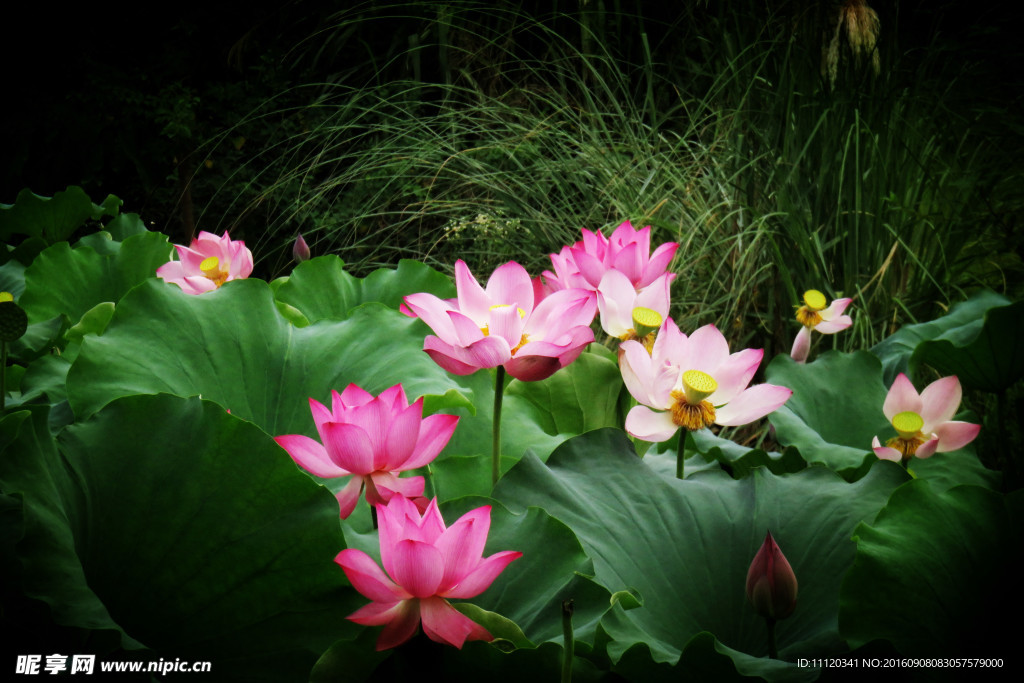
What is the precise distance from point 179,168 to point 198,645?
4342 mm

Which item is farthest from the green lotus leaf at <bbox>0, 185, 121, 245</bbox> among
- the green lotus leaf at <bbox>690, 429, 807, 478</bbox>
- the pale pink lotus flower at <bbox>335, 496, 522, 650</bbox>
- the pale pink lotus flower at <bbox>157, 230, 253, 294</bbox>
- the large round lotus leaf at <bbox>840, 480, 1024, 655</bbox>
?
the large round lotus leaf at <bbox>840, 480, 1024, 655</bbox>

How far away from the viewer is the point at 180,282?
3.54 feet

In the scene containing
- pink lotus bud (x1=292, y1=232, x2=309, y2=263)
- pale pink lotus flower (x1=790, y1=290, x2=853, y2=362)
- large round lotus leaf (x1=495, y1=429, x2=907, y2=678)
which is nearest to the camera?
large round lotus leaf (x1=495, y1=429, x2=907, y2=678)

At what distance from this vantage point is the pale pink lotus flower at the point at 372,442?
510 mm

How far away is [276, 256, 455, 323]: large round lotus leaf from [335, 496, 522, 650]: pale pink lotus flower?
0.80 meters

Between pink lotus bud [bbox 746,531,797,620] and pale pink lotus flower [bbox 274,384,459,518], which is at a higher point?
pale pink lotus flower [bbox 274,384,459,518]

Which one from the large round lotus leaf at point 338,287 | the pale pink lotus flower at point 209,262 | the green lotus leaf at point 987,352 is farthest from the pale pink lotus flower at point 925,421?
the pale pink lotus flower at point 209,262

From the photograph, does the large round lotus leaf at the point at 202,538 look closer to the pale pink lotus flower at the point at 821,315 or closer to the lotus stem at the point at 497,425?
the lotus stem at the point at 497,425

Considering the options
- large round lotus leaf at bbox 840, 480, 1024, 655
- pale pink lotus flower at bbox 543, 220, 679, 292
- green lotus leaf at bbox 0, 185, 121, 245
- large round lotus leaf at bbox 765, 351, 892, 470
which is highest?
pale pink lotus flower at bbox 543, 220, 679, 292

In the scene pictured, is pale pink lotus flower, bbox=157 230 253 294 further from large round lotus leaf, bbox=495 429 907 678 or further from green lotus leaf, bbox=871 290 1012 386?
green lotus leaf, bbox=871 290 1012 386

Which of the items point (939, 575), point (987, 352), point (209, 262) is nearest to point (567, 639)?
point (939, 575)

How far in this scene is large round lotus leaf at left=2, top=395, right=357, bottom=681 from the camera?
0.50 meters

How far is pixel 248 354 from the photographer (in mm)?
822

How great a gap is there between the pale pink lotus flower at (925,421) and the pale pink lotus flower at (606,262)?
27 centimetres
